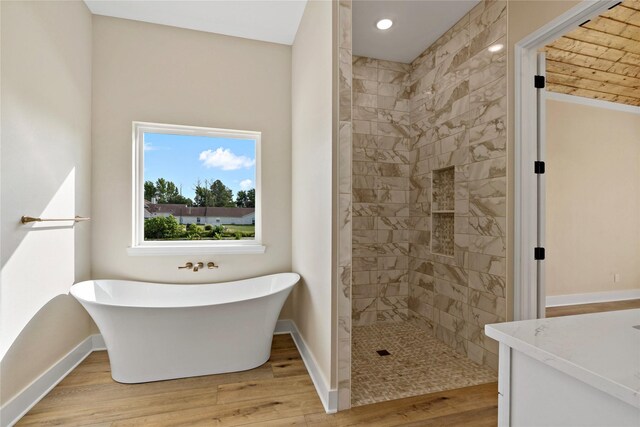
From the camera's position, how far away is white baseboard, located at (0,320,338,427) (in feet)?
5.51

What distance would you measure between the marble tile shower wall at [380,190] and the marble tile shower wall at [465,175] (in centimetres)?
13

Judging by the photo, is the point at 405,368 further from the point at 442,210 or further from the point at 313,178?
the point at 313,178

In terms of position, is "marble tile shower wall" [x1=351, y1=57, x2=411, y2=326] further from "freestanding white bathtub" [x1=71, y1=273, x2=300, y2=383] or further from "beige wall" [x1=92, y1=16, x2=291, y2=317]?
"freestanding white bathtub" [x1=71, y1=273, x2=300, y2=383]

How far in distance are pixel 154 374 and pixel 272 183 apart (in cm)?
183

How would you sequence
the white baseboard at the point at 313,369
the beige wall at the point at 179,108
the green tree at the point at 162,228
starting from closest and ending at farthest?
the white baseboard at the point at 313,369 < the beige wall at the point at 179,108 < the green tree at the point at 162,228

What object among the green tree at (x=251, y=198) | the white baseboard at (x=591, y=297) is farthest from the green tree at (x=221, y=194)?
the white baseboard at (x=591, y=297)

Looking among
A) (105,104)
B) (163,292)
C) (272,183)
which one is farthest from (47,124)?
(272,183)

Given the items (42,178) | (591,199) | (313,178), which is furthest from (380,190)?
(591,199)

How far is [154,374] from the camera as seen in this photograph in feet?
6.83

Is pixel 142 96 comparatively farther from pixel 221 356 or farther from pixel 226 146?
pixel 221 356

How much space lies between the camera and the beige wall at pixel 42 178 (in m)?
1.70

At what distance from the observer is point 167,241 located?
2.86 meters

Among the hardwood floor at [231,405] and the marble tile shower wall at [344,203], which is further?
the marble tile shower wall at [344,203]

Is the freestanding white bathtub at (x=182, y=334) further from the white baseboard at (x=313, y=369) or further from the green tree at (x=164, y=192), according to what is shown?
the green tree at (x=164, y=192)
